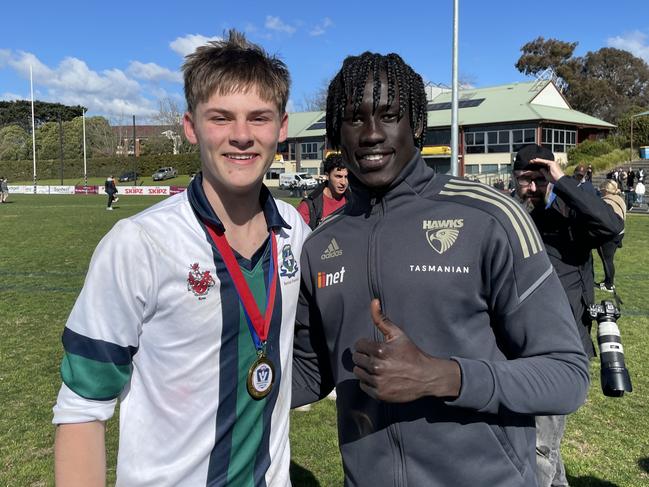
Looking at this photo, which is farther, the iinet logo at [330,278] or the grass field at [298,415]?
the grass field at [298,415]

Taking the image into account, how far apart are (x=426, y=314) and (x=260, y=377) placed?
2.10 feet

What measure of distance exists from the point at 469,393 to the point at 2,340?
8.00m

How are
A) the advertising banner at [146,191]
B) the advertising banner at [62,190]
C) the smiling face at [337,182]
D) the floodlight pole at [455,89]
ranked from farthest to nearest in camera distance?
1. the advertising banner at [62,190]
2. the advertising banner at [146,191]
3. the floodlight pole at [455,89]
4. the smiling face at [337,182]

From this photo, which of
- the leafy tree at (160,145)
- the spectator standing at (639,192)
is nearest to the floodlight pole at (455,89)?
the spectator standing at (639,192)

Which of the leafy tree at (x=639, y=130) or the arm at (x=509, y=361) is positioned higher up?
the leafy tree at (x=639, y=130)

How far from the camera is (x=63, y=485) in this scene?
1688mm

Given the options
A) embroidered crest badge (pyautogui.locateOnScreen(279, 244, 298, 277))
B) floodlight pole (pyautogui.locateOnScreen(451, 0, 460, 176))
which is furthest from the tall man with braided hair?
floodlight pole (pyautogui.locateOnScreen(451, 0, 460, 176))

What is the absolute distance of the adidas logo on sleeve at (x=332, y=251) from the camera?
2.03 meters

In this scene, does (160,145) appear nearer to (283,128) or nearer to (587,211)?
(587,211)

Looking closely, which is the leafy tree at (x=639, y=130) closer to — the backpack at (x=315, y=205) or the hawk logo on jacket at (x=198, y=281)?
the backpack at (x=315, y=205)

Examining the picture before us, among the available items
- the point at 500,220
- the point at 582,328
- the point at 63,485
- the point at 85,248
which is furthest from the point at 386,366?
the point at 85,248

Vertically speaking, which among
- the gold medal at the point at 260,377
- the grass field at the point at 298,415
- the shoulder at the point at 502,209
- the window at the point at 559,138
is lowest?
the grass field at the point at 298,415

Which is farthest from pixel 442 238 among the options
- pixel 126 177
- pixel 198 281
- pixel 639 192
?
pixel 126 177

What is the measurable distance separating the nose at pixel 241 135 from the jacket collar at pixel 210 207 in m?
0.21
